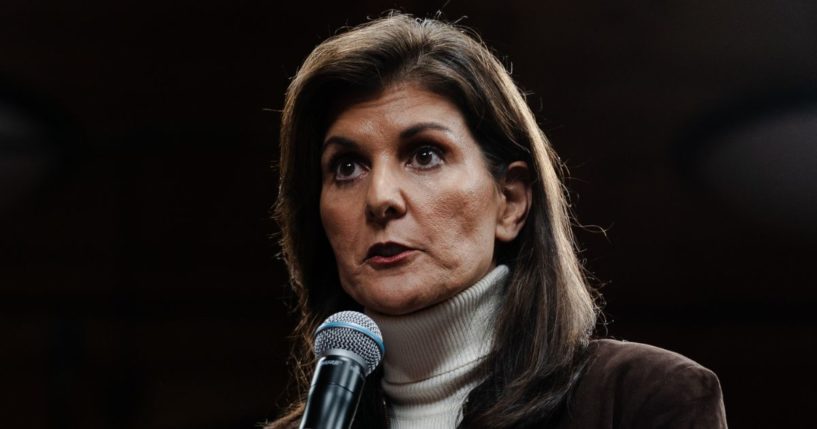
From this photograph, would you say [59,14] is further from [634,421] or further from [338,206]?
[634,421]

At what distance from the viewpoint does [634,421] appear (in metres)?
1.81

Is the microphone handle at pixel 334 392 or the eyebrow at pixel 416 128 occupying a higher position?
the eyebrow at pixel 416 128

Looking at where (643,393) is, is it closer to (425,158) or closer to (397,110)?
(425,158)

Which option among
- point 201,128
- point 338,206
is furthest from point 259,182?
point 338,206

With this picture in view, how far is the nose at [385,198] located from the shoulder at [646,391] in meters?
0.43

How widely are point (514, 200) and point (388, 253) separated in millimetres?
319

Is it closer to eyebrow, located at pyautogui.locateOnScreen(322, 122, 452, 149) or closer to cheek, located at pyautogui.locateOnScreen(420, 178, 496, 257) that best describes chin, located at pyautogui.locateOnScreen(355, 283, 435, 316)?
cheek, located at pyautogui.locateOnScreen(420, 178, 496, 257)

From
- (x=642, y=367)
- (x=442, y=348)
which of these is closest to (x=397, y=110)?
(x=442, y=348)

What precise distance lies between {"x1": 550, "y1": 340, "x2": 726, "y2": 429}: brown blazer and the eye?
537 millimetres

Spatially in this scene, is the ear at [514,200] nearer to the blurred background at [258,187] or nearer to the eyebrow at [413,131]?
the eyebrow at [413,131]

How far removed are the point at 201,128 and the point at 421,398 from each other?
159 cm

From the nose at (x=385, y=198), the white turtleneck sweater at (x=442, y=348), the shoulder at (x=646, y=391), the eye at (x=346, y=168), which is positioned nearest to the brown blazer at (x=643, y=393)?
the shoulder at (x=646, y=391)

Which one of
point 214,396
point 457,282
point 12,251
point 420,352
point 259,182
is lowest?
point 214,396

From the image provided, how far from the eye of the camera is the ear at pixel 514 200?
2129mm
